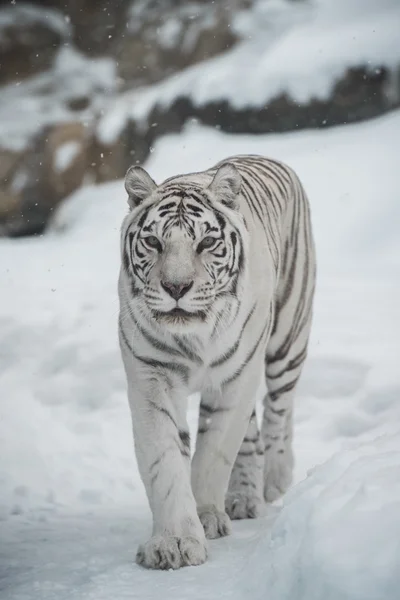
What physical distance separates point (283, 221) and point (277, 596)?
1.94 meters

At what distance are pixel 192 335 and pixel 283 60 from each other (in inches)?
270

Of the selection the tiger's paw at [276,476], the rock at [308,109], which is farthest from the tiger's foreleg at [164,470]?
the rock at [308,109]

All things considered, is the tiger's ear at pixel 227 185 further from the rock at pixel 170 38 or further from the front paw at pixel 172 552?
the rock at pixel 170 38

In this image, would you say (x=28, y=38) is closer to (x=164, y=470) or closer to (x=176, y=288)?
(x=176, y=288)

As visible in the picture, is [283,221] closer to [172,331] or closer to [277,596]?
[172,331]

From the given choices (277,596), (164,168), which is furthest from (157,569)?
(164,168)

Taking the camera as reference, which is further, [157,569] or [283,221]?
[283,221]

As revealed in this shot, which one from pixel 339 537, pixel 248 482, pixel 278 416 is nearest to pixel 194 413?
pixel 278 416

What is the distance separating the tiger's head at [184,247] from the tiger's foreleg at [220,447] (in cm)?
29

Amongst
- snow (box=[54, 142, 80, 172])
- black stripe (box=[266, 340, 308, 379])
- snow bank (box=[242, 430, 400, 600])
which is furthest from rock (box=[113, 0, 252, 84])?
snow bank (box=[242, 430, 400, 600])

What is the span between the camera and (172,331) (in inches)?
123

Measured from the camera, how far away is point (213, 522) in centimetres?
341

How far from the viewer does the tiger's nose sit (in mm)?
Result: 3038

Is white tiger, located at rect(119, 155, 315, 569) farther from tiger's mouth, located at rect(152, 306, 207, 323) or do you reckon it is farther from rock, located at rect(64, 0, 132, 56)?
rock, located at rect(64, 0, 132, 56)
